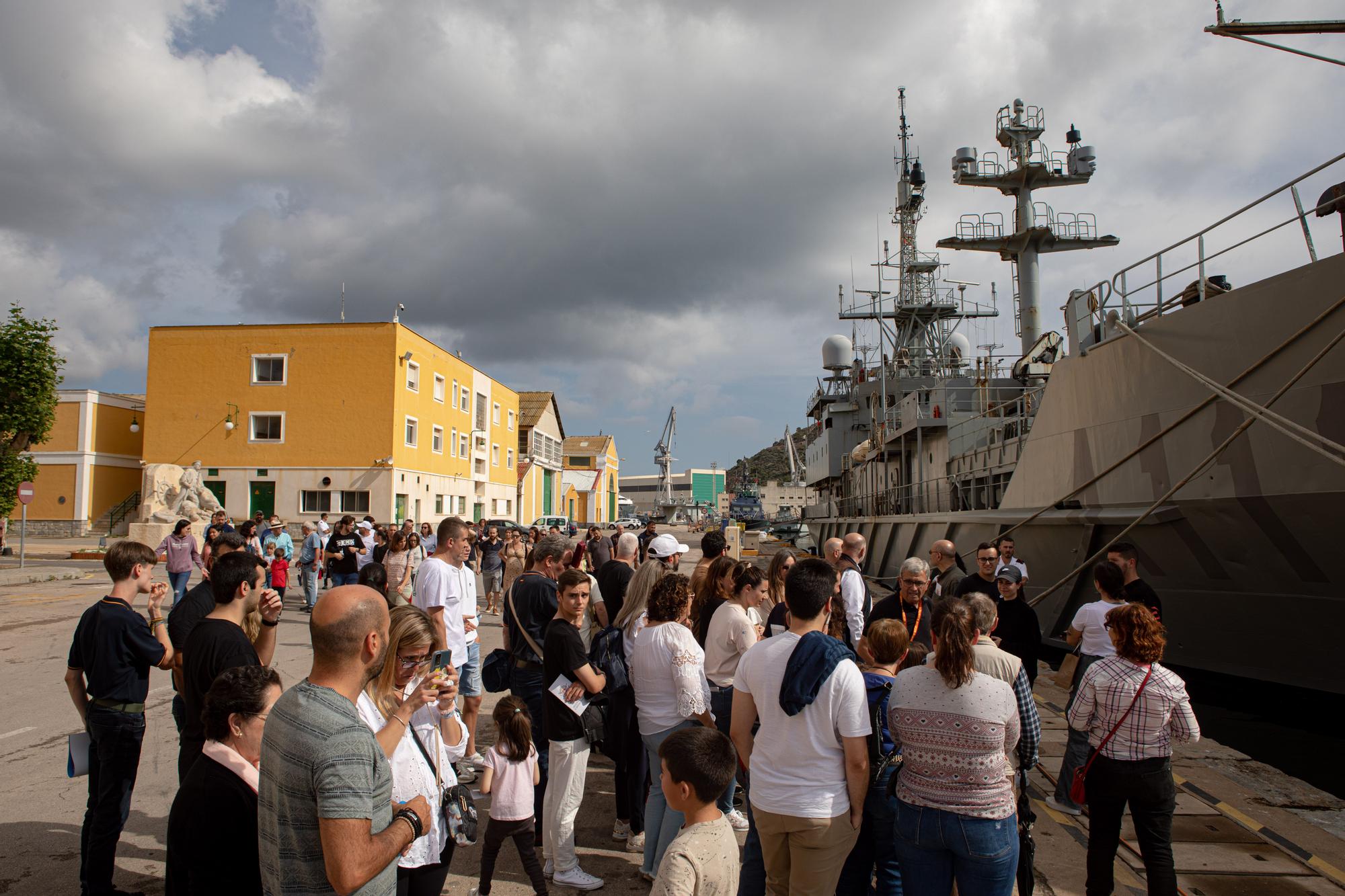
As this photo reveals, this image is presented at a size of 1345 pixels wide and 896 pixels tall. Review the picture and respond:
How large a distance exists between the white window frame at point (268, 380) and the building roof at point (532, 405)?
1901 centimetres

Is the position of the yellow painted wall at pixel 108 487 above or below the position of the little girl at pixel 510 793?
above

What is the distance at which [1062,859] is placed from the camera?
14.3 feet

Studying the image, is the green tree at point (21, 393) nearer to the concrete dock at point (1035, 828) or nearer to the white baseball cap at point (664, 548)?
the concrete dock at point (1035, 828)

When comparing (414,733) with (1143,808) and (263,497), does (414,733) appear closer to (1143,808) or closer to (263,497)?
(1143,808)

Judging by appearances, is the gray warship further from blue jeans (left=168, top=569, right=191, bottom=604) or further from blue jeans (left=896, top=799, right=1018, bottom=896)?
blue jeans (left=168, top=569, right=191, bottom=604)

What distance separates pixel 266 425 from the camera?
97.8 feet

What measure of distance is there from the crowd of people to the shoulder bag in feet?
0.05

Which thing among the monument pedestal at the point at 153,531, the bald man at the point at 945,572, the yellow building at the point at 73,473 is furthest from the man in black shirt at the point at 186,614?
the yellow building at the point at 73,473

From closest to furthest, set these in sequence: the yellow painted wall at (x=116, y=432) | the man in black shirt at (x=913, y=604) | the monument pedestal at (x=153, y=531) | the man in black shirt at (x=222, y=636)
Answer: the man in black shirt at (x=222, y=636)
the man in black shirt at (x=913, y=604)
the monument pedestal at (x=153, y=531)
the yellow painted wall at (x=116, y=432)

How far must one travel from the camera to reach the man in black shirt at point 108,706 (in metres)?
3.65

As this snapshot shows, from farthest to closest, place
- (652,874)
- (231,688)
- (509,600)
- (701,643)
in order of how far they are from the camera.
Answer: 1. (701,643)
2. (509,600)
3. (652,874)
4. (231,688)

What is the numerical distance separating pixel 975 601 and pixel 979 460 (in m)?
12.6

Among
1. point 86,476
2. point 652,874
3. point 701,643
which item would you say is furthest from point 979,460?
point 86,476

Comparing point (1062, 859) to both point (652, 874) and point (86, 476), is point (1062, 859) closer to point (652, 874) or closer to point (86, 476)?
point (652, 874)
